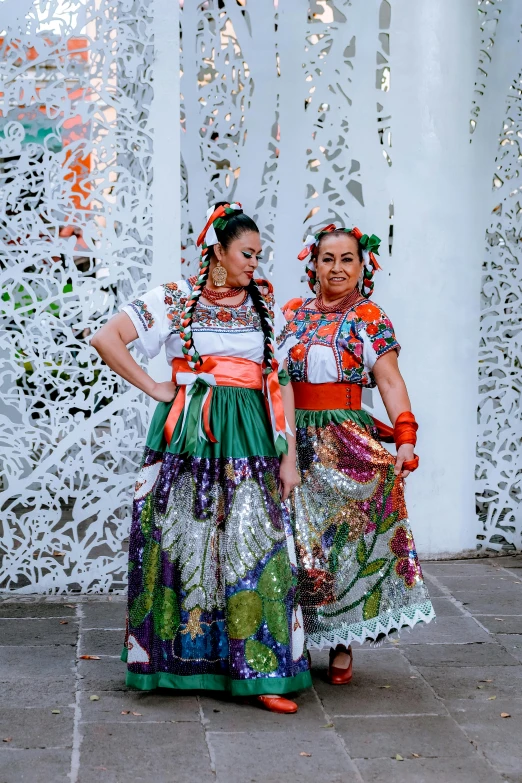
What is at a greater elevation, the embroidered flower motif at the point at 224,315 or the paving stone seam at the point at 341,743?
the embroidered flower motif at the point at 224,315

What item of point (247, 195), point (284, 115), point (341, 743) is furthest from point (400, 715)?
point (284, 115)

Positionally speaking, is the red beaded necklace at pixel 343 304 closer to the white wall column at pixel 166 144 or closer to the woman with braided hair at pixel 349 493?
the woman with braided hair at pixel 349 493

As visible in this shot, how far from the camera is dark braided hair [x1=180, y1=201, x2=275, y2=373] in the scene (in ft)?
12.5

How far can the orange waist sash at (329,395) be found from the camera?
4.13m

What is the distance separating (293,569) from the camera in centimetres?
393

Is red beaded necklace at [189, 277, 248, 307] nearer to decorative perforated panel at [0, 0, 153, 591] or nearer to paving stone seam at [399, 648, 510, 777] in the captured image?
decorative perforated panel at [0, 0, 153, 591]

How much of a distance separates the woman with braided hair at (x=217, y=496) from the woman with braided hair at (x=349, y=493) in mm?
179

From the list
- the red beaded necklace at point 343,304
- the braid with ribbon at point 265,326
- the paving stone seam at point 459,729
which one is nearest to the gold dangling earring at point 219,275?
the braid with ribbon at point 265,326

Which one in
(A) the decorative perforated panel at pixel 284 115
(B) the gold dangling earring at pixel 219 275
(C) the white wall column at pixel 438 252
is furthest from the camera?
(C) the white wall column at pixel 438 252

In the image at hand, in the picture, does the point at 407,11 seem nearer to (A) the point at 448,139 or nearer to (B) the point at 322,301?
(A) the point at 448,139

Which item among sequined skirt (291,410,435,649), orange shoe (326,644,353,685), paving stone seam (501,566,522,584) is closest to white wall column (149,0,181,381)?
sequined skirt (291,410,435,649)

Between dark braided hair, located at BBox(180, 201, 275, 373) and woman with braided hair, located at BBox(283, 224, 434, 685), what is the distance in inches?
10.3

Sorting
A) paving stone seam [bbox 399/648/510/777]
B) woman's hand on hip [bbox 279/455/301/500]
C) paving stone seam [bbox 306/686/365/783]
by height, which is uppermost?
woman's hand on hip [bbox 279/455/301/500]

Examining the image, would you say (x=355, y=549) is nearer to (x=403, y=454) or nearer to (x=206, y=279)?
(x=403, y=454)
